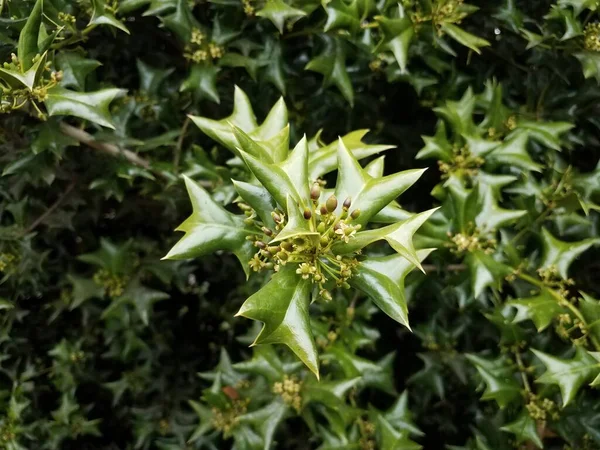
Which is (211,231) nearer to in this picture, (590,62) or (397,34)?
(397,34)

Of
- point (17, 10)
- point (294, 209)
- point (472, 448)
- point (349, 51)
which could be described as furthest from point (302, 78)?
point (472, 448)

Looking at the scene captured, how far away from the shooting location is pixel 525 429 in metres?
1.77

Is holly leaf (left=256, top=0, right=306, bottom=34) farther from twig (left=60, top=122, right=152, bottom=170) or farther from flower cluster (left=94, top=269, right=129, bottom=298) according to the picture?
flower cluster (left=94, top=269, right=129, bottom=298)

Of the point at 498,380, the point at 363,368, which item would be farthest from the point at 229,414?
the point at 498,380

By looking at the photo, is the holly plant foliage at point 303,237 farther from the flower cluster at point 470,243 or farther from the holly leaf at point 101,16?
the holly leaf at point 101,16

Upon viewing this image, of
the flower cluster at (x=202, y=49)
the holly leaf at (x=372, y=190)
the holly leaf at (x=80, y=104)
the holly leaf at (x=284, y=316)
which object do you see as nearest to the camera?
the holly leaf at (x=284, y=316)

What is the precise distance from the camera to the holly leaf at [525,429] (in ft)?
5.76

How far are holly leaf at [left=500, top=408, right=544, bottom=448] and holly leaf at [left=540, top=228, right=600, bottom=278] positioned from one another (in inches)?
18.7

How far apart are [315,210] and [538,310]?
0.86 metres

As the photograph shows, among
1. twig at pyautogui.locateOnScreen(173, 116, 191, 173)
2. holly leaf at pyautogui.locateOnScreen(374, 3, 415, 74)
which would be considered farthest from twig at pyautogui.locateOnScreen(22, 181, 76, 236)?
holly leaf at pyautogui.locateOnScreen(374, 3, 415, 74)

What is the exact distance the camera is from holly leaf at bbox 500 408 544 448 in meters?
1.75

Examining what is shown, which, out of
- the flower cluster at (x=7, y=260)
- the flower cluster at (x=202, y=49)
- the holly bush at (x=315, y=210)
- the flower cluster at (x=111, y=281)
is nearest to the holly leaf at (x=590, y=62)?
the holly bush at (x=315, y=210)

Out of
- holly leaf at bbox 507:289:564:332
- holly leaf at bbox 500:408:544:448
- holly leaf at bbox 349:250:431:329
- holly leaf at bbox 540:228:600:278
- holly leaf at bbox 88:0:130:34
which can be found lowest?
holly leaf at bbox 500:408:544:448

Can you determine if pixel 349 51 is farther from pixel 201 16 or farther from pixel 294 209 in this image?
pixel 294 209
